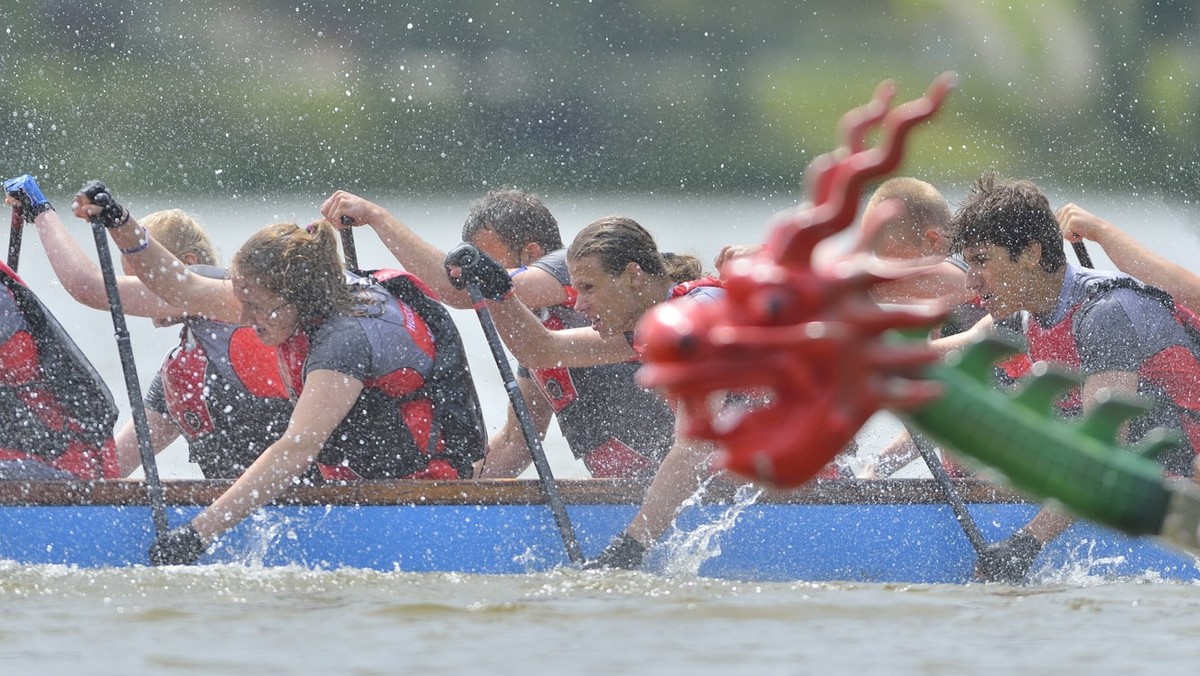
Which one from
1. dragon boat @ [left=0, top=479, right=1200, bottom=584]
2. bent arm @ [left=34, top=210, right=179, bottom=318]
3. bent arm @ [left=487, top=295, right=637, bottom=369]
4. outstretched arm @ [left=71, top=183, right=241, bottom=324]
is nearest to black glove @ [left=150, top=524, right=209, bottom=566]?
dragon boat @ [left=0, top=479, right=1200, bottom=584]

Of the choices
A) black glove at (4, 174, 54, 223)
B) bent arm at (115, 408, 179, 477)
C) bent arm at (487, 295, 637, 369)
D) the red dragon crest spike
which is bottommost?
bent arm at (115, 408, 179, 477)

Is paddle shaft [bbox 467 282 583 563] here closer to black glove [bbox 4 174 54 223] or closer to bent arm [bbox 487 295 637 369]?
bent arm [bbox 487 295 637 369]

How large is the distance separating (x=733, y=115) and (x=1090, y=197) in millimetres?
3864

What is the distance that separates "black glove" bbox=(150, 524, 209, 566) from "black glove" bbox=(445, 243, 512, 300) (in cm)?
89

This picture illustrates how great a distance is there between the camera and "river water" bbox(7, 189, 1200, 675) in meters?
3.21

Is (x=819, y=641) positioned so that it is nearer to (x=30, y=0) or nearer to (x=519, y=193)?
(x=519, y=193)

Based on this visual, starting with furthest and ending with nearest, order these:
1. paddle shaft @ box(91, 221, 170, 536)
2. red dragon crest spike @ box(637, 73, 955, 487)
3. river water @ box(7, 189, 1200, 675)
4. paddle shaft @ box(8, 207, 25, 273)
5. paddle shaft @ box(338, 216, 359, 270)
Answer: paddle shaft @ box(338, 216, 359, 270) < paddle shaft @ box(8, 207, 25, 273) < paddle shaft @ box(91, 221, 170, 536) < river water @ box(7, 189, 1200, 675) < red dragon crest spike @ box(637, 73, 955, 487)

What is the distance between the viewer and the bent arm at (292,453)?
3991 millimetres

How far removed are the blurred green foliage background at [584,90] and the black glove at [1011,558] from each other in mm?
10804

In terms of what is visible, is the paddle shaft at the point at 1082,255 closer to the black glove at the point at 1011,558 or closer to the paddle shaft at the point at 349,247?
the black glove at the point at 1011,558

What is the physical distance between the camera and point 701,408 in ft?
4.45

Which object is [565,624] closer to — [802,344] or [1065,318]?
[1065,318]

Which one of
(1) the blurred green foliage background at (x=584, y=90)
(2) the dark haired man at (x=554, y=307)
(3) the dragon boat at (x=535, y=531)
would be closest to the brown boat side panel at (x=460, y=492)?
(3) the dragon boat at (x=535, y=531)

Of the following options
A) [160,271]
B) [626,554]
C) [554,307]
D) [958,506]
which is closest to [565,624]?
[626,554]
